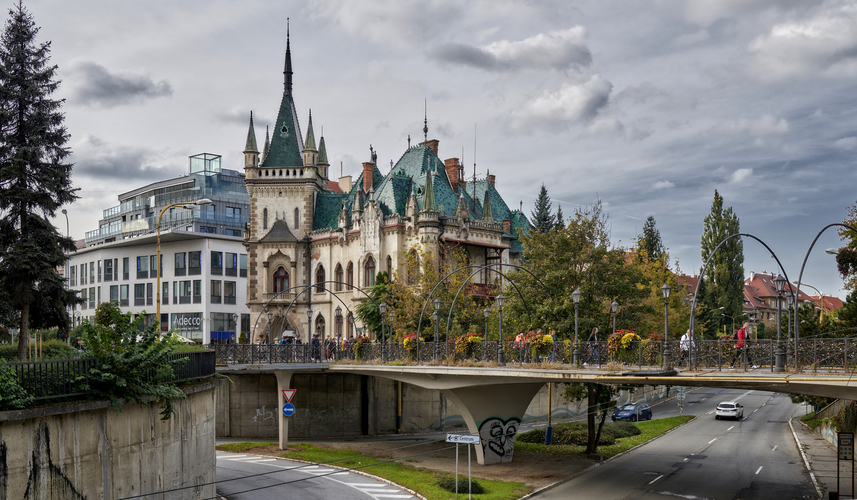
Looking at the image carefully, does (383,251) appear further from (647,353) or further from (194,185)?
(194,185)

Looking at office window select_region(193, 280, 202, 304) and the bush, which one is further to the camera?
office window select_region(193, 280, 202, 304)

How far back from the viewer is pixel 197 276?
88.9m

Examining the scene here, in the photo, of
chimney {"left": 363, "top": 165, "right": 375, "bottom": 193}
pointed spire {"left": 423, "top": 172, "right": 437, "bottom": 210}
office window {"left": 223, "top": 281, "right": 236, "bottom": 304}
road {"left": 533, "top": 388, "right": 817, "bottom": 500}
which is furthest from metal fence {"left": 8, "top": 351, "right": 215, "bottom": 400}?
office window {"left": 223, "top": 281, "right": 236, "bottom": 304}

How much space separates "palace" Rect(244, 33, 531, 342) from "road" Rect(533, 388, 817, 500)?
20.7 meters

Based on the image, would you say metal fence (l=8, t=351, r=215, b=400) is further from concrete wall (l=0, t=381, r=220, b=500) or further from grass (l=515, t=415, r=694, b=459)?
grass (l=515, t=415, r=694, b=459)

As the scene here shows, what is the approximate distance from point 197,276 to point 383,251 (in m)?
35.4

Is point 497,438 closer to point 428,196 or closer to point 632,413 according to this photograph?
point 632,413

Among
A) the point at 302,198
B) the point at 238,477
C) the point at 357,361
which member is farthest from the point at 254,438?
the point at 302,198

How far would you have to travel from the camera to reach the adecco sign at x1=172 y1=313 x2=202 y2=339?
289 ft

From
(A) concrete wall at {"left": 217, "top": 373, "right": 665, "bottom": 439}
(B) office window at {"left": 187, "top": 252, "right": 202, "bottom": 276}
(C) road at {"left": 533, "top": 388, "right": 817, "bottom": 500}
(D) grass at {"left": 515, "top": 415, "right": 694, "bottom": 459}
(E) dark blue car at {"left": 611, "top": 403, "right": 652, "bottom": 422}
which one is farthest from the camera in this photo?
(B) office window at {"left": 187, "top": 252, "right": 202, "bottom": 276}

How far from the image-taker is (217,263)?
89.8m

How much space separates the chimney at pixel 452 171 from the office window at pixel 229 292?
33931 mm

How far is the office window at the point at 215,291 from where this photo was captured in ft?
292

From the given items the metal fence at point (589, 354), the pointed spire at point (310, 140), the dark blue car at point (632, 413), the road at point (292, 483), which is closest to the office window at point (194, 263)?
the pointed spire at point (310, 140)
